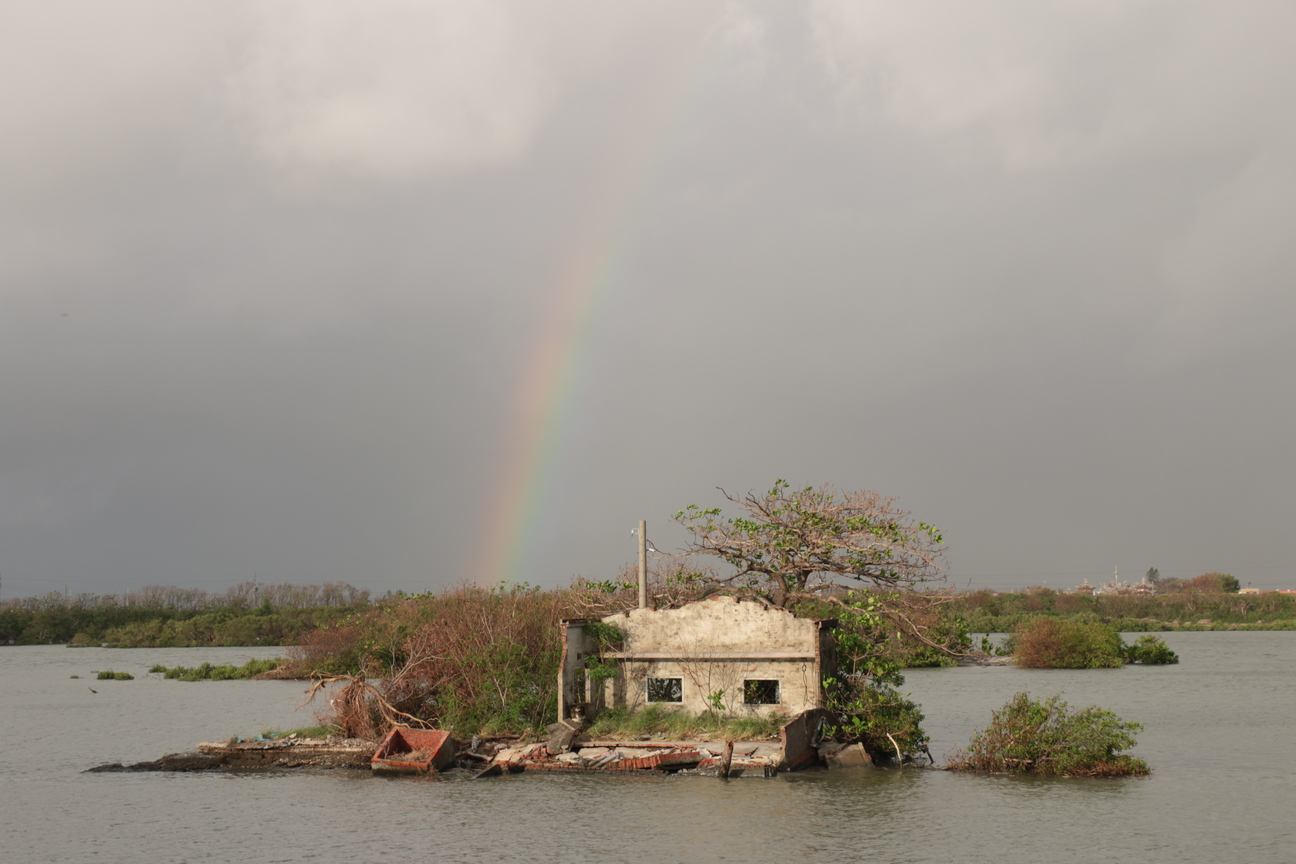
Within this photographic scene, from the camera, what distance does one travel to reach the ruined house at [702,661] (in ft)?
107

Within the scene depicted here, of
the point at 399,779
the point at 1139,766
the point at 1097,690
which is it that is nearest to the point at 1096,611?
the point at 1097,690

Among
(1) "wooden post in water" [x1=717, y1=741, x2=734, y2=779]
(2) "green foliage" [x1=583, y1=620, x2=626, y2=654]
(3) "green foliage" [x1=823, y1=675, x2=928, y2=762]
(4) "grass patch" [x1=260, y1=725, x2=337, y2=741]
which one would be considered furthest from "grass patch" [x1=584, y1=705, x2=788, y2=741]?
(4) "grass patch" [x1=260, y1=725, x2=337, y2=741]

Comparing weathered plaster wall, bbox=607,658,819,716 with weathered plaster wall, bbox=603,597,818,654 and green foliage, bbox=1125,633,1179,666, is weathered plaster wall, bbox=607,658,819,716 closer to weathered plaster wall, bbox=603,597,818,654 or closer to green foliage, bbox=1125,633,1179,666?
weathered plaster wall, bbox=603,597,818,654

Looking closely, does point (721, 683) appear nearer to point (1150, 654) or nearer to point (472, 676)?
point (472, 676)

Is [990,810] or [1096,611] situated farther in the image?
[1096,611]

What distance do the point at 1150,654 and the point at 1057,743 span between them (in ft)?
229

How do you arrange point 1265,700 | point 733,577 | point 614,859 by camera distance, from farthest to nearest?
1. point 1265,700
2. point 733,577
3. point 614,859

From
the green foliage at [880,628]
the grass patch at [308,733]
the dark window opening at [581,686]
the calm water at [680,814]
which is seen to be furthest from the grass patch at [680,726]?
the grass patch at [308,733]

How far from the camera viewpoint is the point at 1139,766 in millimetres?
33094

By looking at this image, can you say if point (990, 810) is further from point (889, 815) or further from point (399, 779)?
point (399, 779)

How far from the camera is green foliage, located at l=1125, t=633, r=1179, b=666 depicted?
9294 cm

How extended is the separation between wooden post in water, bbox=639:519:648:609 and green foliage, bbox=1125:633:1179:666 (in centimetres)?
7204

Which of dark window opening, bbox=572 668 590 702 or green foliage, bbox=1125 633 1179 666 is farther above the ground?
dark window opening, bbox=572 668 590 702

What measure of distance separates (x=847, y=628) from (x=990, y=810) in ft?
25.3
